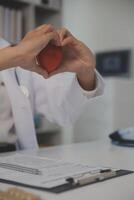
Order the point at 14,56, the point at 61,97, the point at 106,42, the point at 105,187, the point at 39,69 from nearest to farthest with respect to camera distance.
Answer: the point at 105,187 < the point at 14,56 < the point at 39,69 < the point at 61,97 < the point at 106,42

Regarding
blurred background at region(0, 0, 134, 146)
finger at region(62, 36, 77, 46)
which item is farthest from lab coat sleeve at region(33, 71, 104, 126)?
blurred background at region(0, 0, 134, 146)

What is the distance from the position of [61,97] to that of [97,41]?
182cm

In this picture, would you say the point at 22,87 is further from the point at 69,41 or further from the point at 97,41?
the point at 97,41

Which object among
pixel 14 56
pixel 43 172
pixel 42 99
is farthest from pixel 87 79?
pixel 43 172

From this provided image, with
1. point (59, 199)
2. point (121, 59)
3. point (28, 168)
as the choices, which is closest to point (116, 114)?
point (121, 59)

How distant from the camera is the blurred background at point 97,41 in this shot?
88.9 inches

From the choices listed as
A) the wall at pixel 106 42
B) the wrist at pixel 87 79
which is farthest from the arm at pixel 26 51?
the wall at pixel 106 42

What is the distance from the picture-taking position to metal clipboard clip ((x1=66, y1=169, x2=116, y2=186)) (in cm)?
46

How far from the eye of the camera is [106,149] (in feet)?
2.87

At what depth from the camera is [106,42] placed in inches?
107

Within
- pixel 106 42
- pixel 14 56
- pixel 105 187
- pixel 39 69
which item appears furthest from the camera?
pixel 106 42

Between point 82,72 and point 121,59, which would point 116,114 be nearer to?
point 121,59

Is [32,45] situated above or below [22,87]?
above

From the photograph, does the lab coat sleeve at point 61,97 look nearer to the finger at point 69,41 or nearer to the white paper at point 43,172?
the finger at point 69,41
